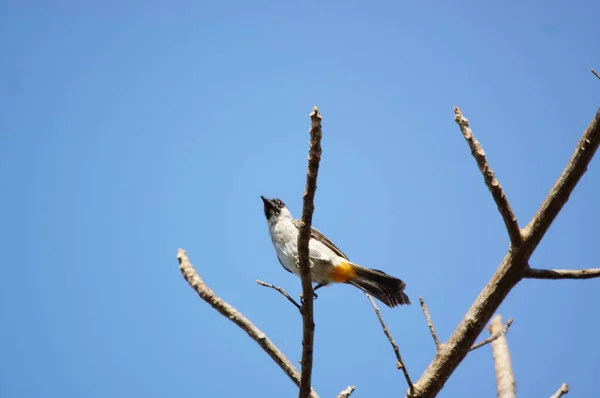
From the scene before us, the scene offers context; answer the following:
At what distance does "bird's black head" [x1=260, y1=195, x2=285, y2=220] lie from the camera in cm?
730

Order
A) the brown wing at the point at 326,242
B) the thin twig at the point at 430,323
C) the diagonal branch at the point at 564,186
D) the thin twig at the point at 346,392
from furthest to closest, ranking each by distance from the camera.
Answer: the brown wing at the point at 326,242, the thin twig at the point at 346,392, the thin twig at the point at 430,323, the diagonal branch at the point at 564,186

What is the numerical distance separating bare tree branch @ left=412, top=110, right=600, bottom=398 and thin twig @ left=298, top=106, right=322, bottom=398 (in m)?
0.72

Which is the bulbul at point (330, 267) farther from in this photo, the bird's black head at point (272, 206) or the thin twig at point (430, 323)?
the thin twig at point (430, 323)

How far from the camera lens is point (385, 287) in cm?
617

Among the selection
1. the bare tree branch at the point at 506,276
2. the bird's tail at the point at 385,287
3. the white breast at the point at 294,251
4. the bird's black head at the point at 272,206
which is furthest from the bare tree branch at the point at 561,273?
the bird's black head at the point at 272,206

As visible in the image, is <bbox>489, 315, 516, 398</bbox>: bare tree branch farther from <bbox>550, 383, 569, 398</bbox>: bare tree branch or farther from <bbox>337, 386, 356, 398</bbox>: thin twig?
<bbox>337, 386, 356, 398</bbox>: thin twig

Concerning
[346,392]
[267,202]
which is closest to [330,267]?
[267,202]

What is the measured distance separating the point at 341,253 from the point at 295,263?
63 centimetres

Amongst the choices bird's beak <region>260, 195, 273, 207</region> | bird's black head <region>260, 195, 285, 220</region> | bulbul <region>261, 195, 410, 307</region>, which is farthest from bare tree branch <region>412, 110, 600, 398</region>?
bird's beak <region>260, 195, 273, 207</region>

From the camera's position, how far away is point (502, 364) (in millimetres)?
5480

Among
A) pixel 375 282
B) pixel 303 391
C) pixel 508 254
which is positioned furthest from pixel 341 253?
pixel 508 254

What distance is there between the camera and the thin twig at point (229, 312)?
3.70 metres

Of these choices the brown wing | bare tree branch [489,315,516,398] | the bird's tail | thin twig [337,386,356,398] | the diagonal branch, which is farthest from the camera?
the brown wing

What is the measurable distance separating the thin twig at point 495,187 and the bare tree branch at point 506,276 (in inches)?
2.7
